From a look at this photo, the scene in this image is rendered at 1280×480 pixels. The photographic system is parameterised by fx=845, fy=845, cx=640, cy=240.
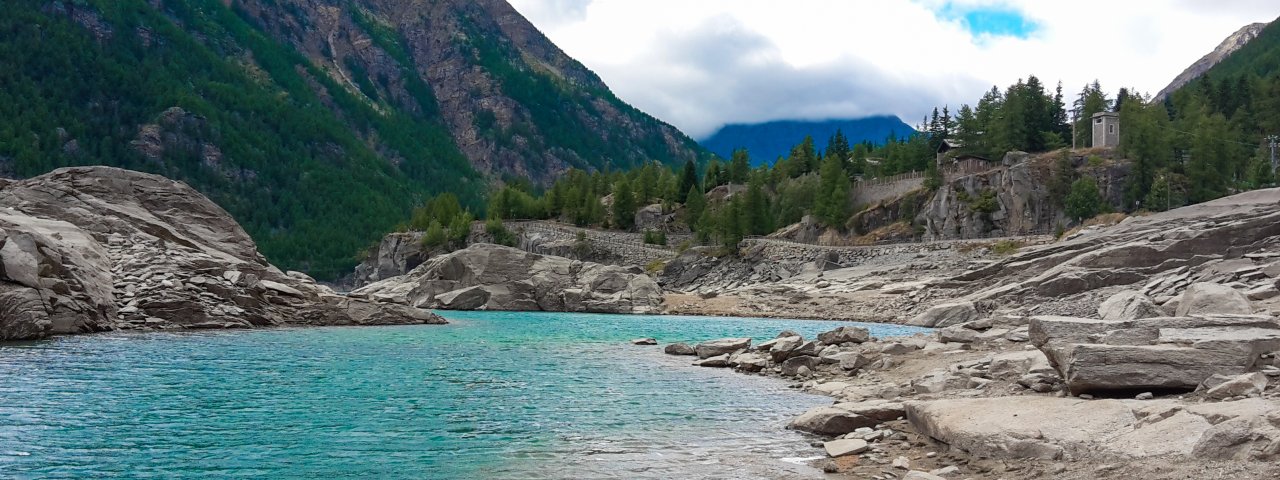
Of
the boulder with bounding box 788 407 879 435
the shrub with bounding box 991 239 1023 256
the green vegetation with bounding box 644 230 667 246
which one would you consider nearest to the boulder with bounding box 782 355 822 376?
the boulder with bounding box 788 407 879 435

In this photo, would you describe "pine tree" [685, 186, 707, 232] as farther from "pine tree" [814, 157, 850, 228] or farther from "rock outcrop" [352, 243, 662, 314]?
"rock outcrop" [352, 243, 662, 314]

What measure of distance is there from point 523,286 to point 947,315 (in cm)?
4327

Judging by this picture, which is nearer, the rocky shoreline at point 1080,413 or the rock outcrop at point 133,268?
the rocky shoreline at point 1080,413

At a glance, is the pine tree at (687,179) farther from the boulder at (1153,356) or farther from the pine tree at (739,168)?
the boulder at (1153,356)

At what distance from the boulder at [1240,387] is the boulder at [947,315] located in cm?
3783

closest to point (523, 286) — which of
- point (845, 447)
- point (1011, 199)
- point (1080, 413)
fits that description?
point (1011, 199)

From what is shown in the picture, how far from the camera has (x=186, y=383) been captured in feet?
81.3

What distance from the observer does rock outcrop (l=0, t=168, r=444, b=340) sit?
1464 inches

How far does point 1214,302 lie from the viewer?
81.5ft

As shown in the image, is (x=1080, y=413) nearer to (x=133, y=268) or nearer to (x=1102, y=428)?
(x=1102, y=428)

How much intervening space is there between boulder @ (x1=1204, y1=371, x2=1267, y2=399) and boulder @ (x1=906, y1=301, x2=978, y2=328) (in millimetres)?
37832

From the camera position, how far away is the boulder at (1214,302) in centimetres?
2412

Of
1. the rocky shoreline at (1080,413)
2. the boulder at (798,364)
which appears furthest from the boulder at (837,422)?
the boulder at (798,364)

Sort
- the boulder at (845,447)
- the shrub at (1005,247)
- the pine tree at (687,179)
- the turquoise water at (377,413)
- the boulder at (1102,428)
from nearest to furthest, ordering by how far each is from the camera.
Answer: the boulder at (1102,428)
the turquoise water at (377,413)
the boulder at (845,447)
the shrub at (1005,247)
the pine tree at (687,179)
